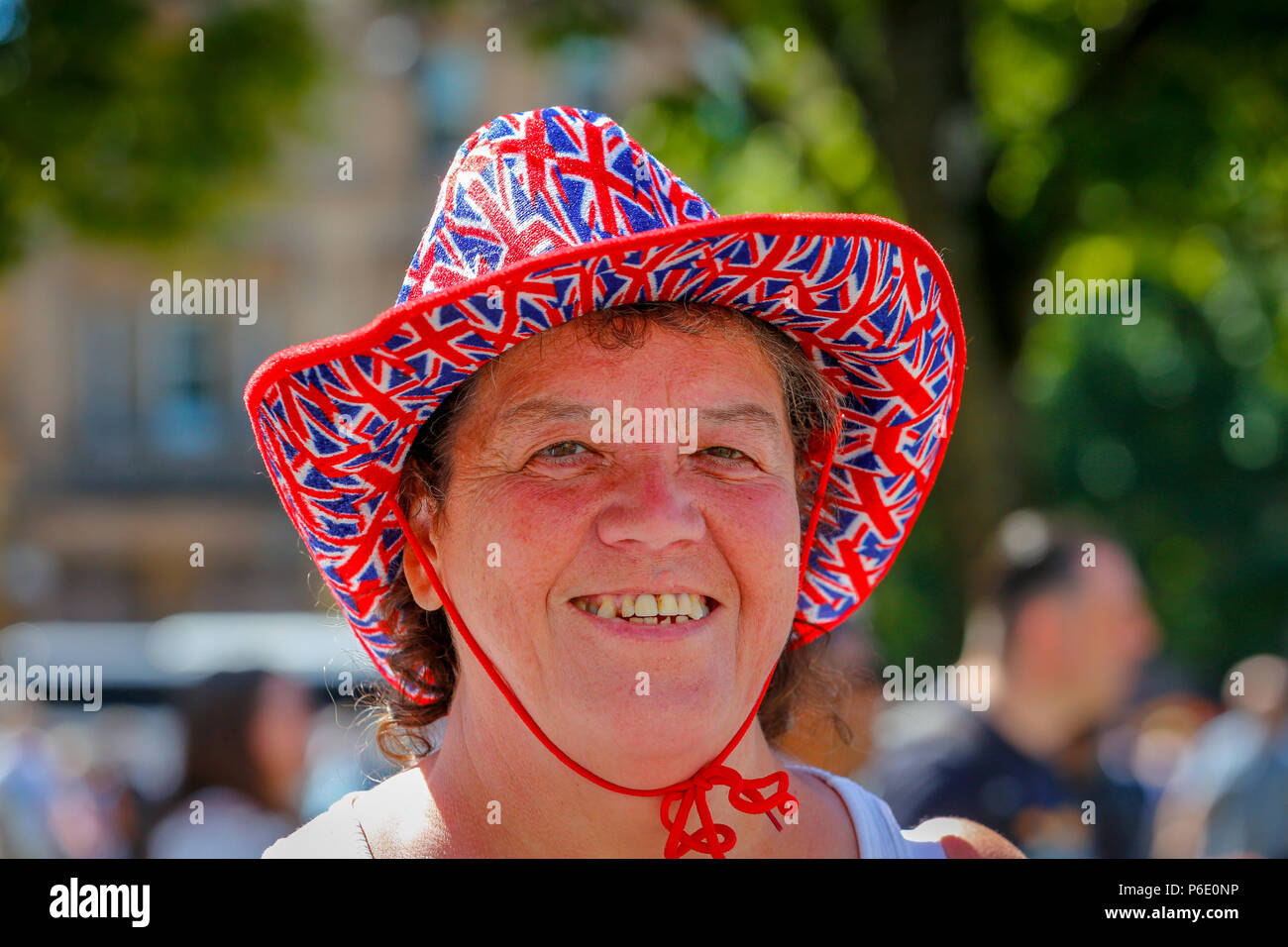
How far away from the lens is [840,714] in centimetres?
277

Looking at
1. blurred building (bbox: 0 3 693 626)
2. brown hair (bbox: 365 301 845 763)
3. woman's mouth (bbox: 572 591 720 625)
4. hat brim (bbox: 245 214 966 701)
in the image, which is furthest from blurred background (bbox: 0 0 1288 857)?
blurred building (bbox: 0 3 693 626)

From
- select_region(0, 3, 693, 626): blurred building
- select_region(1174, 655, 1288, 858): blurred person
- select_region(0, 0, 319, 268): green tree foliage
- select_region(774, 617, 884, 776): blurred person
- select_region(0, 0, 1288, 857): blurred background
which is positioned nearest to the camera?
select_region(774, 617, 884, 776): blurred person

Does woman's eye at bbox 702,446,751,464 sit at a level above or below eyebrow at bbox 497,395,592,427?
below

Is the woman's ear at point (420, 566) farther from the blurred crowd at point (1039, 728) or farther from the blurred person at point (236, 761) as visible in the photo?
the blurred person at point (236, 761)

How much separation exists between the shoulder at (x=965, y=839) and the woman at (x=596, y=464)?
0.34 ft

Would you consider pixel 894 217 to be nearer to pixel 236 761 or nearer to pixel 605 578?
pixel 236 761

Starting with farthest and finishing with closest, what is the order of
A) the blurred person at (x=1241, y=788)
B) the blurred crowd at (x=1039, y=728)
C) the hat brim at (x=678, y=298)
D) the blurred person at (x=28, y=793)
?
the blurred person at (x=1241, y=788), the blurred person at (x=28, y=793), the blurred crowd at (x=1039, y=728), the hat brim at (x=678, y=298)

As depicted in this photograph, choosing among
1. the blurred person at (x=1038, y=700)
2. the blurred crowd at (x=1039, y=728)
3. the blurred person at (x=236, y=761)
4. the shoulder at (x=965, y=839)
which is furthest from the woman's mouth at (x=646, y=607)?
the blurred person at (x=236, y=761)

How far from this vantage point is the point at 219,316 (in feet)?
71.0

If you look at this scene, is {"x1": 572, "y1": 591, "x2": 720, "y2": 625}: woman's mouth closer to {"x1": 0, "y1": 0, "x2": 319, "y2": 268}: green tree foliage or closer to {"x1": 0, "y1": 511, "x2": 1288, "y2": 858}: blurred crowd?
{"x1": 0, "y1": 511, "x2": 1288, "y2": 858}: blurred crowd

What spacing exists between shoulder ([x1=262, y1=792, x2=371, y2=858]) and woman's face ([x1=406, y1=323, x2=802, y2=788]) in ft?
1.24

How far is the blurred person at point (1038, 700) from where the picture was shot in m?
3.88

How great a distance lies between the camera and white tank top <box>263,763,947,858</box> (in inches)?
79.5

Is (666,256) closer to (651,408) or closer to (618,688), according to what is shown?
(651,408)
